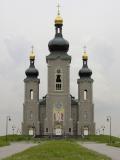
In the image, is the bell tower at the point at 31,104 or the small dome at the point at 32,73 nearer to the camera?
the bell tower at the point at 31,104

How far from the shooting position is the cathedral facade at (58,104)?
106312 mm

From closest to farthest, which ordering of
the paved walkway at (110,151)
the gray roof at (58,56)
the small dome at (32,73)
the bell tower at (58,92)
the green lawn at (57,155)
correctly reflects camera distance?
the green lawn at (57,155)
the paved walkway at (110,151)
the bell tower at (58,92)
the gray roof at (58,56)
the small dome at (32,73)

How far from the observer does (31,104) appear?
356ft

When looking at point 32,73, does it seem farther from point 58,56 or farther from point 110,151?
point 110,151

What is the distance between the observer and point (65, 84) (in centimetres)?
10750

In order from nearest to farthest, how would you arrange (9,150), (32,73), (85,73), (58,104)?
(9,150) → (58,104) → (32,73) → (85,73)

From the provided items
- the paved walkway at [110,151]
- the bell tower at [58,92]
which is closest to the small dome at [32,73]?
the bell tower at [58,92]

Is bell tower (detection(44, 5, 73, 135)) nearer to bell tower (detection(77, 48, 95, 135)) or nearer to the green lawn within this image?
bell tower (detection(77, 48, 95, 135))

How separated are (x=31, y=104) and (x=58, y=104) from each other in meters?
5.65

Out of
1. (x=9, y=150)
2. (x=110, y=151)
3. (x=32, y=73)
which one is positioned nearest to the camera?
(x=110, y=151)

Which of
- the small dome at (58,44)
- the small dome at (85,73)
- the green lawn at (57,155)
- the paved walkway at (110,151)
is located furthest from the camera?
the small dome at (85,73)

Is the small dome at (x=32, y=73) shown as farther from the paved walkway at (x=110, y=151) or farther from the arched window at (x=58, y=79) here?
the paved walkway at (x=110, y=151)

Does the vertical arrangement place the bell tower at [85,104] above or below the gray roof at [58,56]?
below

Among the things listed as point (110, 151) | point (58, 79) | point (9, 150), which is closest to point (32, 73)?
point (58, 79)
